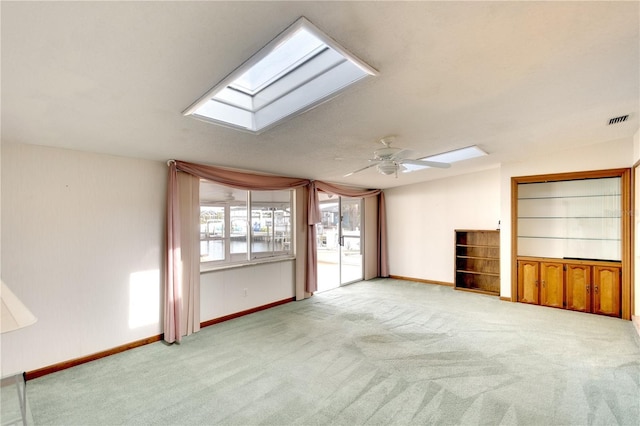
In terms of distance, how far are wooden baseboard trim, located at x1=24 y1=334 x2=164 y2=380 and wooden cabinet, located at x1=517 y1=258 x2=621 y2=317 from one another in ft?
18.8

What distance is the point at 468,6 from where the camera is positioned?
1312 millimetres

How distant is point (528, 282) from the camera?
16.1 ft

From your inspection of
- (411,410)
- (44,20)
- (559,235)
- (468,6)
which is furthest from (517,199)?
(44,20)

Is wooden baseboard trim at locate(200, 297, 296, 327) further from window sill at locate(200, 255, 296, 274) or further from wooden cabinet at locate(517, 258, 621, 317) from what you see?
wooden cabinet at locate(517, 258, 621, 317)

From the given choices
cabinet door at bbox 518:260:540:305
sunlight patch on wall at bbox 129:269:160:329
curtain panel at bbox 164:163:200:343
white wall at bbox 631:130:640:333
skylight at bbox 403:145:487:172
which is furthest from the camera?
→ cabinet door at bbox 518:260:540:305

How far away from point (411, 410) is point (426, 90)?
2.41m

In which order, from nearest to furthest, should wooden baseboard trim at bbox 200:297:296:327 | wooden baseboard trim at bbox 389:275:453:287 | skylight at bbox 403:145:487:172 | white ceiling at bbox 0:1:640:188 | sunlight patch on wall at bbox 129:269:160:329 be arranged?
white ceiling at bbox 0:1:640:188, sunlight patch on wall at bbox 129:269:160:329, wooden baseboard trim at bbox 200:297:296:327, skylight at bbox 403:145:487:172, wooden baseboard trim at bbox 389:275:453:287

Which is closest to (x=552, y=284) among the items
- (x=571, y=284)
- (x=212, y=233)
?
(x=571, y=284)

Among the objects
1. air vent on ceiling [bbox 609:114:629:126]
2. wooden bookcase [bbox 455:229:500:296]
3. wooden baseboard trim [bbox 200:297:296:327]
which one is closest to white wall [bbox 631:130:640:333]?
air vent on ceiling [bbox 609:114:629:126]

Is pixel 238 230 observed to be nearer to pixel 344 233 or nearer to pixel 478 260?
pixel 344 233

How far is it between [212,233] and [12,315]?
131 inches

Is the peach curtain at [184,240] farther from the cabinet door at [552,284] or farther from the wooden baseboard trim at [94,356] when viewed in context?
the cabinet door at [552,284]

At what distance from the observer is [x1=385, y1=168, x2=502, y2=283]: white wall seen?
581 cm

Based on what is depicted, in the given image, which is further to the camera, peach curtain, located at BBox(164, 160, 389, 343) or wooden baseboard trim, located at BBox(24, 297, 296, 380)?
peach curtain, located at BBox(164, 160, 389, 343)
